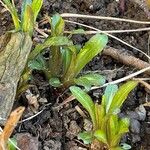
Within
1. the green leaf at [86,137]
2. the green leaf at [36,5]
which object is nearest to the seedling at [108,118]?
the green leaf at [86,137]

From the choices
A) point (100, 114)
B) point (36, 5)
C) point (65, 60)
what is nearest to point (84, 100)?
point (100, 114)

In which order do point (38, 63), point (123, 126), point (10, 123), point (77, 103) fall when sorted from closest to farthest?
1. point (10, 123)
2. point (123, 126)
3. point (38, 63)
4. point (77, 103)

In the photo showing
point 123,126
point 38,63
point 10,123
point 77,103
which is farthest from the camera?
point 77,103

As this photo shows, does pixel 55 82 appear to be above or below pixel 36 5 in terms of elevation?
below

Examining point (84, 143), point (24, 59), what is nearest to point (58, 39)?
point (24, 59)

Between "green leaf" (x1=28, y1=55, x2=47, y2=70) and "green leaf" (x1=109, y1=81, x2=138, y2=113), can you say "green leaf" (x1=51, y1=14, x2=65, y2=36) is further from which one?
"green leaf" (x1=109, y1=81, x2=138, y2=113)

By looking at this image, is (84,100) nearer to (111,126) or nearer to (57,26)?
(111,126)

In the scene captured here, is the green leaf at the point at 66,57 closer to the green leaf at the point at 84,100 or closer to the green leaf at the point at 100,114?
the green leaf at the point at 84,100

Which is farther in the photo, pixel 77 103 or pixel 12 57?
pixel 77 103
